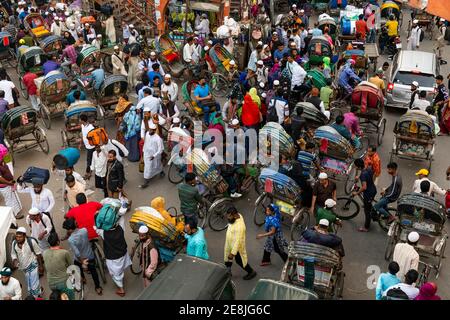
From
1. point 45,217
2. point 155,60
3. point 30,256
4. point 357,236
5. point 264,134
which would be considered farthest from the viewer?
point 155,60

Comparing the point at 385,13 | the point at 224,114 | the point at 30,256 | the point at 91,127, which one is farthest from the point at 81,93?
the point at 385,13

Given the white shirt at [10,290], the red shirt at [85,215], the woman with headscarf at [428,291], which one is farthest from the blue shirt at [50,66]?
the woman with headscarf at [428,291]

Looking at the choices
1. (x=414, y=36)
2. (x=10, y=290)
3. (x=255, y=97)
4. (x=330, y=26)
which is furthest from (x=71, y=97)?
(x=414, y=36)

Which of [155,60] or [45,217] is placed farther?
[155,60]

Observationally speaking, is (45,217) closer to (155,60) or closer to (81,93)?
(81,93)

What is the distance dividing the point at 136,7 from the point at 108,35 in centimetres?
226

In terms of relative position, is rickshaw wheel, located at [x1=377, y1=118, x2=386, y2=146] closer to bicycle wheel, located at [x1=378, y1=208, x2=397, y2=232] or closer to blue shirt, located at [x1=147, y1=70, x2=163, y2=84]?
bicycle wheel, located at [x1=378, y1=208, x2=397, y2=232]

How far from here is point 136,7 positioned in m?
22.4

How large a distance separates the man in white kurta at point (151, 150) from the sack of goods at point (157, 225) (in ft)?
9.95

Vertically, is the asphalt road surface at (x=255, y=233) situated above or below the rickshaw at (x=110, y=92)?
below

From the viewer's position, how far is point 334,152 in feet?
39.1

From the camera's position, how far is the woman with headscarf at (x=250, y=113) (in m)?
13.5

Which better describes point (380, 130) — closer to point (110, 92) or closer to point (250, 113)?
point (250, 113)

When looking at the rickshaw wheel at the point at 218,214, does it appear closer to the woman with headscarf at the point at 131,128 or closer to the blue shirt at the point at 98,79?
the woman with headscarf at the point at 131,128
